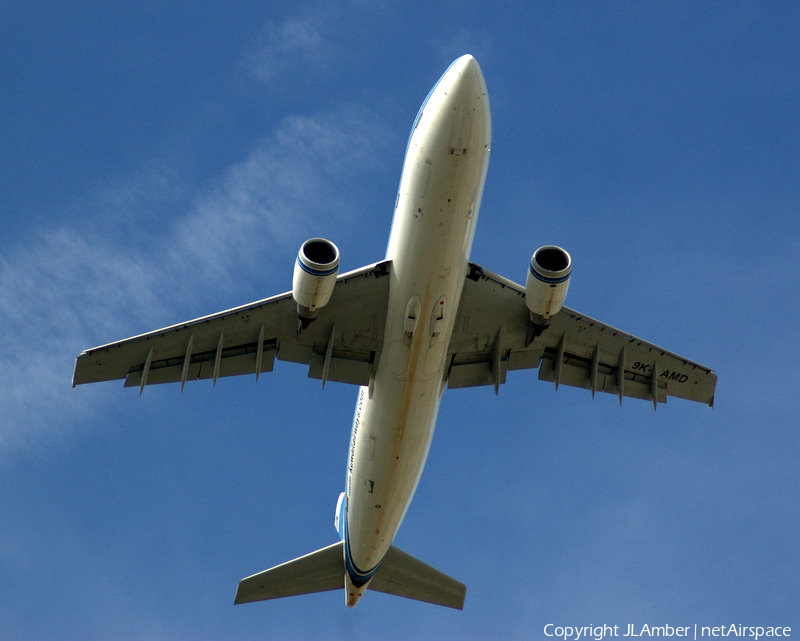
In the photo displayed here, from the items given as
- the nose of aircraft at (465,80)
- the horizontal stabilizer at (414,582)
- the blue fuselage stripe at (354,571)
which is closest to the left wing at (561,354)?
the nose of aircraft at (465,80)

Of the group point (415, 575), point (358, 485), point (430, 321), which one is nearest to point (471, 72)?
point (430, 321)

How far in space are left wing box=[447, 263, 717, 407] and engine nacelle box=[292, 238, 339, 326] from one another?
3879 mm

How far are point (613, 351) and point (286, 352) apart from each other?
8816 mm

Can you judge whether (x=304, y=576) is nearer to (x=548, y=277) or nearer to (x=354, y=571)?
(x=354, y=571)

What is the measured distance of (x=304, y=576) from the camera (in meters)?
30.2

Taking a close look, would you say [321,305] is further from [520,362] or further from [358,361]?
[520,362]

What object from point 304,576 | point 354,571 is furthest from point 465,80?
point 304,576

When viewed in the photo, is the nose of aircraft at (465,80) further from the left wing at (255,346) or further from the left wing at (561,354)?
the left wing at (255,346)

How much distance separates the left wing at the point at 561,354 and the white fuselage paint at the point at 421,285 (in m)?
1.66

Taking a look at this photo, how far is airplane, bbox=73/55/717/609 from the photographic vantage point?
73.1 ft

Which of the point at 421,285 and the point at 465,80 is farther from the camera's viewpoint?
the point at 421,285

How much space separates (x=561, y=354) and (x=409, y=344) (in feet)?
19.4

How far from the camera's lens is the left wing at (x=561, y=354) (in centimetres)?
2639

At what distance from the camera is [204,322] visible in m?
26.0
